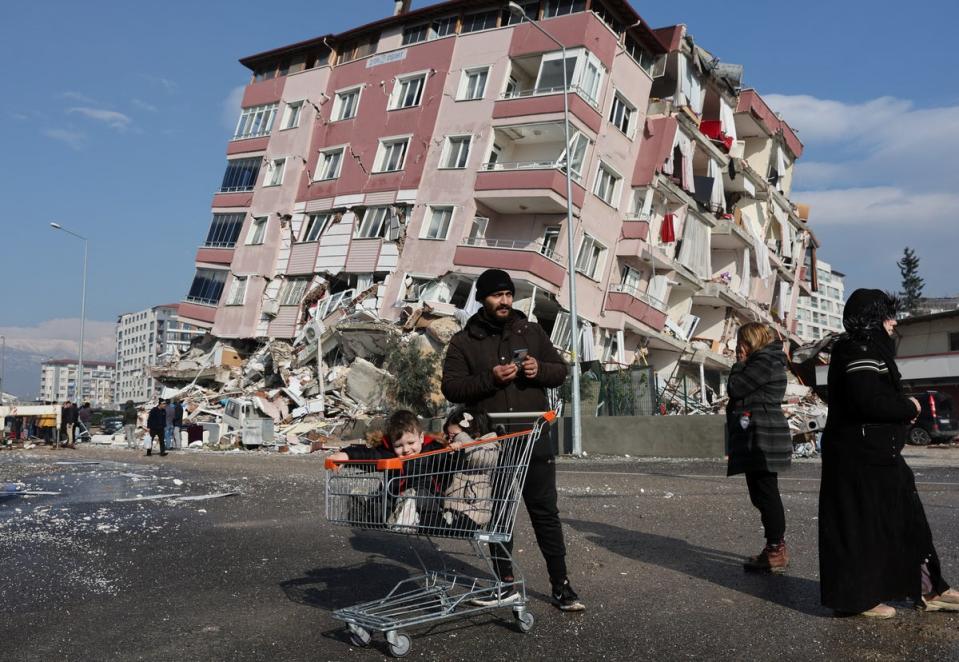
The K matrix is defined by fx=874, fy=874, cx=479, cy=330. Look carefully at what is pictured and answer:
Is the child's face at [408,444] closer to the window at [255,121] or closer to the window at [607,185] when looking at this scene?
the window at [607,185]

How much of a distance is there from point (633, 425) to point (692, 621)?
19.5 meters

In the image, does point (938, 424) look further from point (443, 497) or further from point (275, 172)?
point (275, 172)

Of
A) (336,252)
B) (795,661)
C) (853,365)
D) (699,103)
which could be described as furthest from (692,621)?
(699,103)

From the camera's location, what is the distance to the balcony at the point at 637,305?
3688cm

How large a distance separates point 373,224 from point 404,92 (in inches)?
242

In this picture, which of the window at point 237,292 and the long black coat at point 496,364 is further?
the window at point 237,292

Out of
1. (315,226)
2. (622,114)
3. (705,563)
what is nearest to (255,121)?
(315,226)

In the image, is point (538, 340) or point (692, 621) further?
point (538, 340)

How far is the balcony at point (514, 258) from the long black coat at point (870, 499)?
2735 cm

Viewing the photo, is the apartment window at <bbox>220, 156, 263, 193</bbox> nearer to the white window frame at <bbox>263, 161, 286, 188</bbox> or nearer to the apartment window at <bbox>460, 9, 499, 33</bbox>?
the white window frame at <bbox>263, 161, 286, 188</bbox>

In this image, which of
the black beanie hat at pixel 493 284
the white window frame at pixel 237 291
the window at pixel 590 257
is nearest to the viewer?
the black beanie hat at pixel 493 284

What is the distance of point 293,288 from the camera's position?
41125 millimetres

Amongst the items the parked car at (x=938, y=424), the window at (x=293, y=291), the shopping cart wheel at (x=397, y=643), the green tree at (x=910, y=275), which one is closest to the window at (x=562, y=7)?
the window at (x=293, y=291)

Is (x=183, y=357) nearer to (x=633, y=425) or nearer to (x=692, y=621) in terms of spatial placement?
(x=633, y=425)
